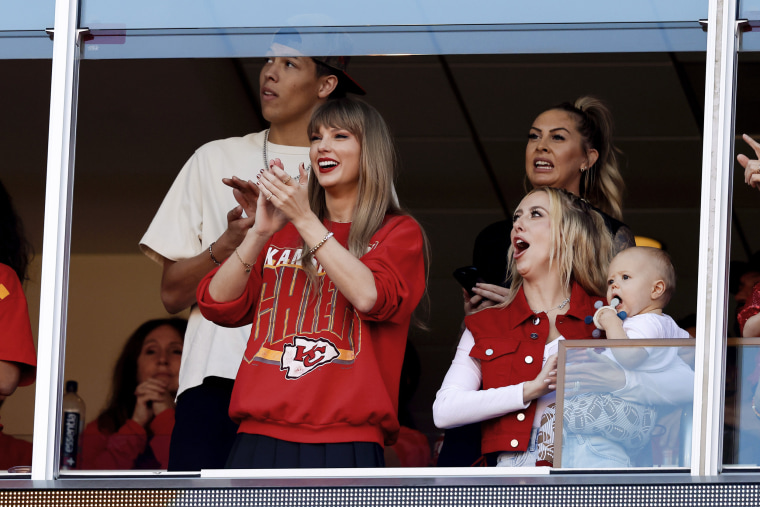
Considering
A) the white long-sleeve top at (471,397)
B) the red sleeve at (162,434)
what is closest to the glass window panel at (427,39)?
the white long-sleeve top at (471,397)

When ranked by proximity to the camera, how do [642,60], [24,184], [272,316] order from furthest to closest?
[24,184]
[642,60]
[272,316]

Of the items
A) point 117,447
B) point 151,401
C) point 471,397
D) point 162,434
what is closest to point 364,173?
point 471,397

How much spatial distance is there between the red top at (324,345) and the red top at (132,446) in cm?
128

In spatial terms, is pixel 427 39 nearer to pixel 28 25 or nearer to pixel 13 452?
Answer: pixel 28 25

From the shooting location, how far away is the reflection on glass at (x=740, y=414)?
11.8 feet

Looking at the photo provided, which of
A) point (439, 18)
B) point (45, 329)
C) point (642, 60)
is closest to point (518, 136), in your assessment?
point (642, 60)

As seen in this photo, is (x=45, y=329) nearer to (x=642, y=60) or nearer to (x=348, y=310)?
(x=348, y=310)

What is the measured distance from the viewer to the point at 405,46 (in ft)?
13.0

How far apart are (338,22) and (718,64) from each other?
1.11m

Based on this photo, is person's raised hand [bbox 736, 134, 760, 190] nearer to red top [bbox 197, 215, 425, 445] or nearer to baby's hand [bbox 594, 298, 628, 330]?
baby's hand [bbox 594, 298, 628, 330]

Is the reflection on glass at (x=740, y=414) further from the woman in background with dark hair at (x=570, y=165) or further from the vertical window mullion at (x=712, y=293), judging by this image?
the woman in background with dark hair at (x=570, y=165)

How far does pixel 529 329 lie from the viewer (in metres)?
3.93

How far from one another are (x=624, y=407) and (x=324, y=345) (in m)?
0.86

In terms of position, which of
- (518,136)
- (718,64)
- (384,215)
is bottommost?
(384,215)
